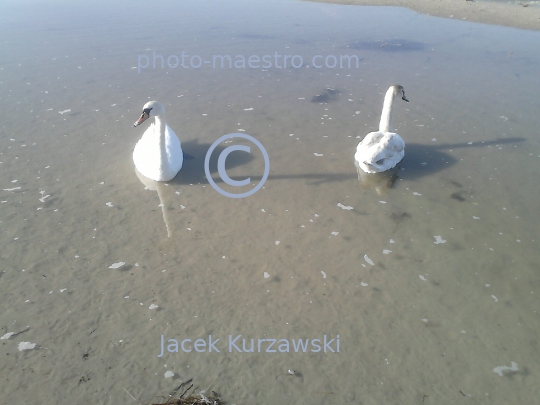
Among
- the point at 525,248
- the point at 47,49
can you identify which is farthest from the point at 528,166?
the point at 47,49

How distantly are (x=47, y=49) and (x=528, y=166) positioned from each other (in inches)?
443

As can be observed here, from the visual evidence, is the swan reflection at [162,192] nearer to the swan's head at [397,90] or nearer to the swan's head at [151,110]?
the swan's head at [151,110]

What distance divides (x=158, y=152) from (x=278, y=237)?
7.35 feet

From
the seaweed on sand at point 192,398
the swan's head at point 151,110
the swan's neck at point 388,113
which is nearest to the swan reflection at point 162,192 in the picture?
the swan's head at point 151,110

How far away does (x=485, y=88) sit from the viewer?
8.86 m

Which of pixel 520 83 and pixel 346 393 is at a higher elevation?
pixel 520 83

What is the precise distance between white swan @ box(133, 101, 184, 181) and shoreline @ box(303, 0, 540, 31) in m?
11.7

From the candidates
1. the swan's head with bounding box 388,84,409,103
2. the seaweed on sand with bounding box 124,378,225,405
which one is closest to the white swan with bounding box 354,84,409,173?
the swan's head with bounding box 388,84,409,103

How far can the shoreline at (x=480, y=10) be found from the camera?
12945mm

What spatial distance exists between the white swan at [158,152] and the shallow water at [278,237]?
216 millimetres

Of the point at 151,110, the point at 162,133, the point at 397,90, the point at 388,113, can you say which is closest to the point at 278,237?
the point at 162,133

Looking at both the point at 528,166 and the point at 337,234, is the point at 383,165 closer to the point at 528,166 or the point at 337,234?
the point at 337,234

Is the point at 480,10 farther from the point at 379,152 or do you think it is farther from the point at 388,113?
the point at 379,152

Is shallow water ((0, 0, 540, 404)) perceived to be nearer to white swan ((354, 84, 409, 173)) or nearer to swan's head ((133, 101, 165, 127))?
white swan ((354, 84, 409, 173))
